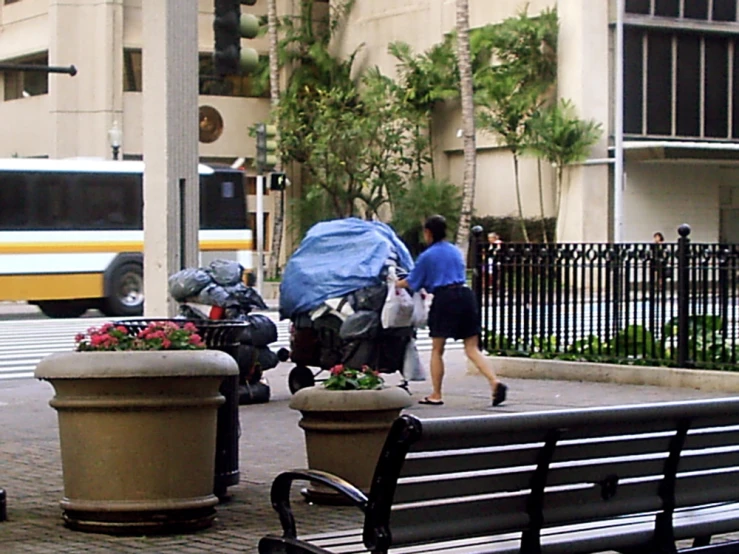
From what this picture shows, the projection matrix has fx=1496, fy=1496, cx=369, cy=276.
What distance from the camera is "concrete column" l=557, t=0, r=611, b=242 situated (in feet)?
148

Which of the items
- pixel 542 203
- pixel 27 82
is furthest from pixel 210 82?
pixel 542 203

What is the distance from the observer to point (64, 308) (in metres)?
34.1

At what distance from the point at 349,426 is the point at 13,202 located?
81.5 ft

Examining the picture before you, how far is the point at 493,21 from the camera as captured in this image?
159 feet

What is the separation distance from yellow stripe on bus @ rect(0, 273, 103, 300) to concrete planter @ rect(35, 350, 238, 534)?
2442 cm

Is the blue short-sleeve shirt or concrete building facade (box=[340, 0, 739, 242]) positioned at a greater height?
concrete building facade (box=[340, 0, 739, 242])

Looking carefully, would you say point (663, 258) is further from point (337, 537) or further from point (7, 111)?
point (7, 111)

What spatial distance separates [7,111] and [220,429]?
47489 millimetres

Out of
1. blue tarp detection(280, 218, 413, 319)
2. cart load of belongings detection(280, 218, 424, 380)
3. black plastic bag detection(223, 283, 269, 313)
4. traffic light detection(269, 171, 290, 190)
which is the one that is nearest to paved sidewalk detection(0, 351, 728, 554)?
cart load of belongings detection(280, 218, 424, 380)

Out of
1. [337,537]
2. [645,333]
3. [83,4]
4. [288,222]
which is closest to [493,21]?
[288,222]

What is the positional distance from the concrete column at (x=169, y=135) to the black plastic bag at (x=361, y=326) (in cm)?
200

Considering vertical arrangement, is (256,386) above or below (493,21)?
below

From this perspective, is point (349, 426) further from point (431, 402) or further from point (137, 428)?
point (431, 402)

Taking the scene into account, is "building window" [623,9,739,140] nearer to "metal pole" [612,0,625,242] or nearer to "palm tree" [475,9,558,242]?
"metal pole" [612,0,625,242]
